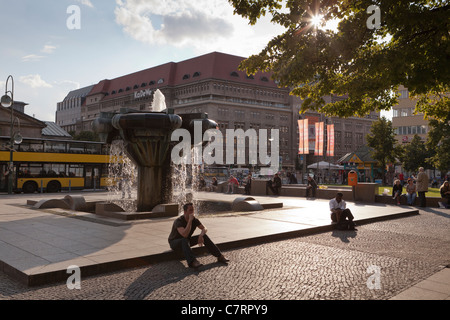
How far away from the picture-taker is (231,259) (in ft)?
24.7

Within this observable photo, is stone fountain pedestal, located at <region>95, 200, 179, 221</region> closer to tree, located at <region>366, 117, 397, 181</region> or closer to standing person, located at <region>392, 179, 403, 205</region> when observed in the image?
standing person, located at <region>392, 179, 403, 205</region>

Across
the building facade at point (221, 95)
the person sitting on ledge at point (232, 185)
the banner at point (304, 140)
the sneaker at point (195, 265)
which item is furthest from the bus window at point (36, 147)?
the building facade at point (221, 95)

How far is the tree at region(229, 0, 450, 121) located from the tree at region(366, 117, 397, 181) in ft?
129

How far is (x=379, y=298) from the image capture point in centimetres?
525

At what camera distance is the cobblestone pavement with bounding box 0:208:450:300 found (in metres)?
5.38

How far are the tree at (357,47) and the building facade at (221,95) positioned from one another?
3091 inches

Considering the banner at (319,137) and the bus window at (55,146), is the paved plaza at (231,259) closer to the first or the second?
the bus window at (55,146)

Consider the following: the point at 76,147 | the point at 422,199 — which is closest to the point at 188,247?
the point at 422,199
